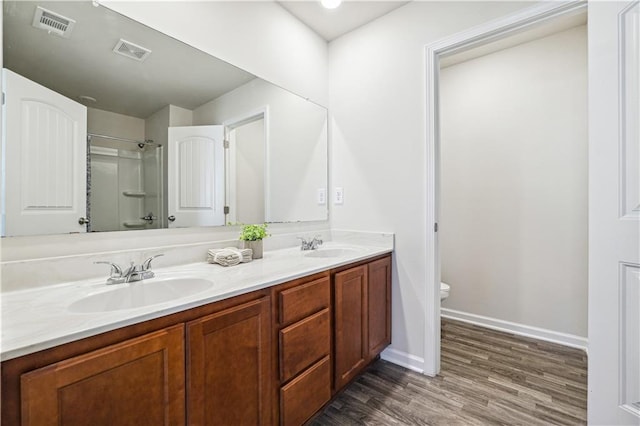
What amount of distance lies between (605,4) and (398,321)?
76.3 inches

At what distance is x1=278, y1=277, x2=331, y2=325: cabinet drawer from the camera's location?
1.22 metres

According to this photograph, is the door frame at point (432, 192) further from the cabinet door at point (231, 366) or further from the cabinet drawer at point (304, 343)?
the cabinet door at point (231, 366)

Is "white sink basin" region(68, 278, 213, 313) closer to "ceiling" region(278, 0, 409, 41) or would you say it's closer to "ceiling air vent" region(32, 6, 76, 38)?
"ceiling air vent" region(32, 6, 76, 38)

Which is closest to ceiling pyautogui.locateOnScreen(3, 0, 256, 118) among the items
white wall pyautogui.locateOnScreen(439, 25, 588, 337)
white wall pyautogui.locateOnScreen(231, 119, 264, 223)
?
white wall pyautogui.locateOnScreen(231, 119, 264, 223)

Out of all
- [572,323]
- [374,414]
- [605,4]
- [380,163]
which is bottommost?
[374,414]

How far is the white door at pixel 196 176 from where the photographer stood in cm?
148

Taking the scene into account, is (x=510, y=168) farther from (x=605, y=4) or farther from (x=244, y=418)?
(x=244, y=418)

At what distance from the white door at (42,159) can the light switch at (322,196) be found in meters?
1.50

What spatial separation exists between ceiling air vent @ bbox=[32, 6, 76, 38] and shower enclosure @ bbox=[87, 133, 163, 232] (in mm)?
418

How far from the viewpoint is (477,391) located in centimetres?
168

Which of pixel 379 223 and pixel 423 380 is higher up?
pixel 379 223

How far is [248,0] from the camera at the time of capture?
1778mm

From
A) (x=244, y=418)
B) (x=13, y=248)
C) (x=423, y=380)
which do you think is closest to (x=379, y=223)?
(x=423, y=380)

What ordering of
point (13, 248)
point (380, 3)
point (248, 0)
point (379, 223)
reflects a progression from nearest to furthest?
point (13, 248), point (248, 0), point (380, 3), point (379, 223)
